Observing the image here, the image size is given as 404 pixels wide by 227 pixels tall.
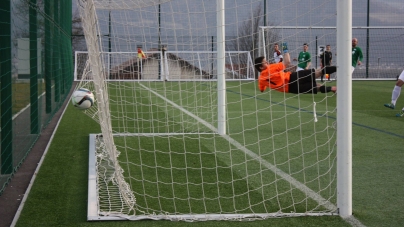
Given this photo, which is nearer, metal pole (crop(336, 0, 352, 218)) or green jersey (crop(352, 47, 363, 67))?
metal pole (crop(336, 0, 352, 218))

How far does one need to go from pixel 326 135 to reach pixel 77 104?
158 inches

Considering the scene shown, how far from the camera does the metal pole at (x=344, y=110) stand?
14.8 ft

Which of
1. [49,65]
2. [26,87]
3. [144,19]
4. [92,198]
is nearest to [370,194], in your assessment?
[92,198]

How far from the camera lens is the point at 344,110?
456cm

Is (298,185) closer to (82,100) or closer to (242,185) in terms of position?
(242,185)

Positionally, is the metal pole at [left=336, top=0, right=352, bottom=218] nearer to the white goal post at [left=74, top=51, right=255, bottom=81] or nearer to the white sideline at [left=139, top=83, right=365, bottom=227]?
the white sideline at [left=139, top=83, right=365, bottom=227]

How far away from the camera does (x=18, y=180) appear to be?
19.8ft

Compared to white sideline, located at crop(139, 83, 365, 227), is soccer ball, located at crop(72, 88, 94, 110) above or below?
above

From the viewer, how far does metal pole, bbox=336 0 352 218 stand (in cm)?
452

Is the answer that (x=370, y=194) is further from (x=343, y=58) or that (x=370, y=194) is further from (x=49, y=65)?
(x=49, y=65)

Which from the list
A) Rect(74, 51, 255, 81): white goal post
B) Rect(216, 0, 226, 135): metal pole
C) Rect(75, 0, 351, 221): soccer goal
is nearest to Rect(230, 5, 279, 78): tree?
Rect(75, 0, 351, 221): soccer goal

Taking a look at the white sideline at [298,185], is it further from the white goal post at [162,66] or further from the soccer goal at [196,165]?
the white goal post at [162,66]

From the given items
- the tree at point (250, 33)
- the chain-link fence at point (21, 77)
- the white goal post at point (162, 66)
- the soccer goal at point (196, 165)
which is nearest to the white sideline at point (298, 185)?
the soccer goal at point (196, 165)

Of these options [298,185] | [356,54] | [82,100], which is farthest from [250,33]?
[356,54]
